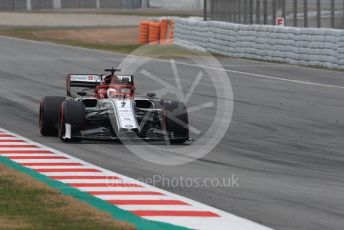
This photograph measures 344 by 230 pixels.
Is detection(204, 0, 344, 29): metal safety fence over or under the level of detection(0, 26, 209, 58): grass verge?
over

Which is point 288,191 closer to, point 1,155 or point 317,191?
point 317,191

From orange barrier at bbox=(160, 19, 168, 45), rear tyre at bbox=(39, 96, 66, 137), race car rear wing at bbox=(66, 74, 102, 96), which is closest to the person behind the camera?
rear tyre at bbox=(39, 96, 66, 137)

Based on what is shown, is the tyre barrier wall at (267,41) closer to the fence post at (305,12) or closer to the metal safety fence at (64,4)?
the fence post at (305,12)

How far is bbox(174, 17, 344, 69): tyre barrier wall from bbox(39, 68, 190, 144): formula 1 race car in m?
15.8

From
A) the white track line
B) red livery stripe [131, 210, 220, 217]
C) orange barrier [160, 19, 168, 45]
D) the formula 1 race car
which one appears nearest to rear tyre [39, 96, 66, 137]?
the formula 1 race car

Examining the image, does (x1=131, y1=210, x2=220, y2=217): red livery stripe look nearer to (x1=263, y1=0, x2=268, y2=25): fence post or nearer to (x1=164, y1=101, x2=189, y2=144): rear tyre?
(x1=164, y1=101, x2=189, y2=144): rear tyre

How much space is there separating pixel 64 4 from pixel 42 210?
240 feet

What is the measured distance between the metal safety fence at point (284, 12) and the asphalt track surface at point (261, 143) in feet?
7.32

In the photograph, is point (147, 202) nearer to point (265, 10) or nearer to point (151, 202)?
point (151, 202)

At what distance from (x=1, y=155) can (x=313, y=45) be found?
19.3 m

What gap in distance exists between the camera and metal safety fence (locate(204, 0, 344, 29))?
31.6 meters

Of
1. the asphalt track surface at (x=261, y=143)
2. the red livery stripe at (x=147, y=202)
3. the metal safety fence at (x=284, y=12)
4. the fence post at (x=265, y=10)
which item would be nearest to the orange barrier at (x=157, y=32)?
the metal safety fence at (x=284, y=12)

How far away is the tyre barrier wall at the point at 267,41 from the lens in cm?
3041

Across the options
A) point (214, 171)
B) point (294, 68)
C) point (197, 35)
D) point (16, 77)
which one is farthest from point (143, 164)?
point (197, 35)
